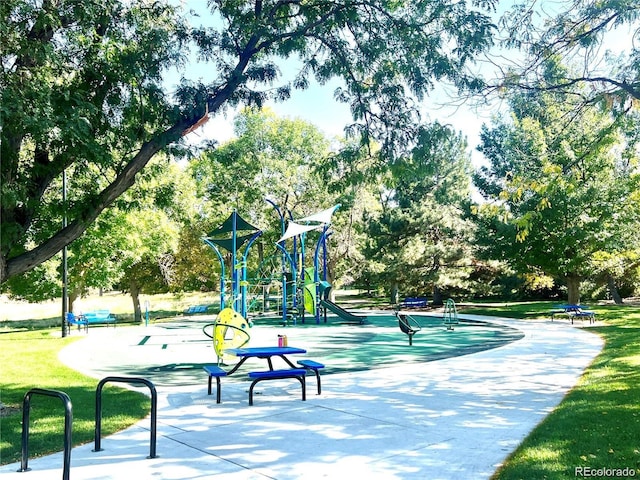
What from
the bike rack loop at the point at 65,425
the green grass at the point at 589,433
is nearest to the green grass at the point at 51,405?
the bike rack loop at the point at 65,425

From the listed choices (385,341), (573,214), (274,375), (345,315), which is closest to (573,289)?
(573,214)

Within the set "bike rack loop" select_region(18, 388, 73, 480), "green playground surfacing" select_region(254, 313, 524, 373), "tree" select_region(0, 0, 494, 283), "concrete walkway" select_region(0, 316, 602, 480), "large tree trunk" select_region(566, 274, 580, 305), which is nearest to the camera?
"bike rack loop" select_region(18, 388, 73, 480)

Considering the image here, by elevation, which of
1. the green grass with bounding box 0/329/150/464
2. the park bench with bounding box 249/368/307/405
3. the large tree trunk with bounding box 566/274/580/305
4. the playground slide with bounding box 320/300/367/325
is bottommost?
the green grass with bounding box 0/329/150/464

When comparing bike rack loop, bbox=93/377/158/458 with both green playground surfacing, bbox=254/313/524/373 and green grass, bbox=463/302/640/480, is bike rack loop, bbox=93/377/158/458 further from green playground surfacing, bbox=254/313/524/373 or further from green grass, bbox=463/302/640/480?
green playground surfacing, bbox=254/313/524/373

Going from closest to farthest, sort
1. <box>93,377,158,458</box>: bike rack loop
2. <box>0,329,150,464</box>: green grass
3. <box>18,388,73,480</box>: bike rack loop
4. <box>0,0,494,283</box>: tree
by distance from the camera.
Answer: <box>18,388,73,480</box>: bike rack loop → <box>93,377,158,458</box>: bike rack loop → <box>0,329,150,464</box>: green grass → <box>0,0,494,283</box>: tree

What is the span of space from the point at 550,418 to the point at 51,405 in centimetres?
672

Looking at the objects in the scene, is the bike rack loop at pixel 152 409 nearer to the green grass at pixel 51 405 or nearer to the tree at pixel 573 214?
the green grass at pixel 51 405

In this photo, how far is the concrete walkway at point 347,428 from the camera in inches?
199

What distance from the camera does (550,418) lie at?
664 cm

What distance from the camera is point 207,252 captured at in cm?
3697

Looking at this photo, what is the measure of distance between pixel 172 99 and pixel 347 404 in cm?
551

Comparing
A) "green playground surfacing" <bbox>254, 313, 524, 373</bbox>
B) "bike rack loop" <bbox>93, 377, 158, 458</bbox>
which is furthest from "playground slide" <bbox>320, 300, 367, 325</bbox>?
"bike rack loop" <bbox>93, 377, 158, 458</bbox>

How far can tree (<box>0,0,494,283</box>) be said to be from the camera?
7.25 metres

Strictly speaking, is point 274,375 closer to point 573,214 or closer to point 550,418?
point 550,418
